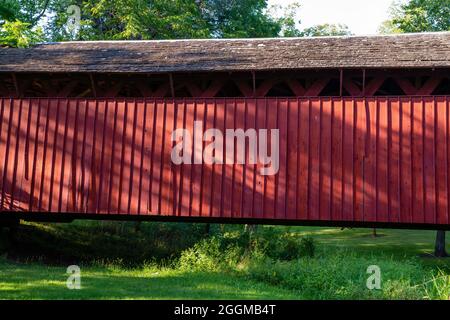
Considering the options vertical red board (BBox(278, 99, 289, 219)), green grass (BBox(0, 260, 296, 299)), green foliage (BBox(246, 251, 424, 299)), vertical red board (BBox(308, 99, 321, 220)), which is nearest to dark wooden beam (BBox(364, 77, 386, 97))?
vertical red board (BBox(308, 99, 321, 220))

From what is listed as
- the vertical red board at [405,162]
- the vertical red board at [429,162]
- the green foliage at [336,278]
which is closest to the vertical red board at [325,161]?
the green foliage at [336,278]

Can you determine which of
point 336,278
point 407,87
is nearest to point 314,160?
point 336,278

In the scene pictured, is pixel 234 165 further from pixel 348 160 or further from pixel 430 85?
pixel 430 85

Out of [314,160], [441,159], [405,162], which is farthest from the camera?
[314,160]

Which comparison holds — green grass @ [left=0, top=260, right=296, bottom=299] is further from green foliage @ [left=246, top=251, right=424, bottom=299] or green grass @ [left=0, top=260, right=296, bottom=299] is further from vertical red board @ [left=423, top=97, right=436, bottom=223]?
vertical red board @ [left=423, top=97, right=436, bottom=223]

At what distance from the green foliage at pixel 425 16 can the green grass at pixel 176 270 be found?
1494cm

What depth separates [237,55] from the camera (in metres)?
11.9

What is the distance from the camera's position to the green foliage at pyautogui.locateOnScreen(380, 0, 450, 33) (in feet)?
88.1

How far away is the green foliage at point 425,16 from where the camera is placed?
→ 26.9m

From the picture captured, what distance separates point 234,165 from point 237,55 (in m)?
2.93

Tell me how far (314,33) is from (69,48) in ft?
98.8

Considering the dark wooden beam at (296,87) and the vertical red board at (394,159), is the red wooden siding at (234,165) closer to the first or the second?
the vertical red board at (394,159)

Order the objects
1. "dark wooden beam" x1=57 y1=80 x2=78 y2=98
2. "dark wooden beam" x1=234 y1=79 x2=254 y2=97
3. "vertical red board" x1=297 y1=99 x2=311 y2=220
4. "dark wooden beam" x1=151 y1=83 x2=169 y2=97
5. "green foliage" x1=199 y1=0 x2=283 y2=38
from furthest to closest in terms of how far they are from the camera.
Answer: "green foliage" x1=199 y1=0 x2=283 y2=38 < "dark wooden beam" x1=57 y1=80 x2=78 y2=98 < "dark wooden beam" x1=151 y1=83 x2=169 y2=97 < "dark wooden beam" x1=234 y1=79 x2=254 y2=97 < "vertical red board" x1=297 y1=99 x2=311 y2=220

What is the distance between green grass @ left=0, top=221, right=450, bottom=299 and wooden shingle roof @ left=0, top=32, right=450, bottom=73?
4617mm
